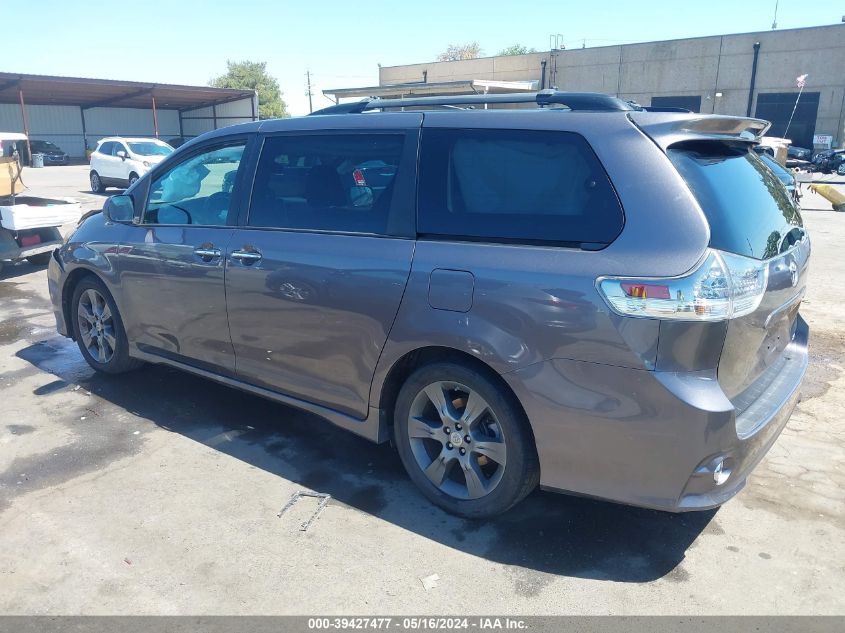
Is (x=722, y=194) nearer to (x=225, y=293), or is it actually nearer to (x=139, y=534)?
(x=225, y=293)

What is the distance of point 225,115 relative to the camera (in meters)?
49.1

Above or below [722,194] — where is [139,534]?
below

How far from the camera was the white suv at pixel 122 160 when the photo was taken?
2195 cm

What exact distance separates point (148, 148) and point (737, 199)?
2314cm

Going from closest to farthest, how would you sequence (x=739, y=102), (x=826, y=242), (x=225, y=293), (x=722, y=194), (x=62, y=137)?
1. (x=722, y=194)
2. (x=225, y=293)
3. (x=826, y=242)
4. (x=739, y=102)
5. (x=62, y=137)

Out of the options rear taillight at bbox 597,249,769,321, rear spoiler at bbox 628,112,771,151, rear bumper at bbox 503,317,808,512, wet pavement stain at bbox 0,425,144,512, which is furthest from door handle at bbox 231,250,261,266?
rear spoiler at bbox 628,112,771,151

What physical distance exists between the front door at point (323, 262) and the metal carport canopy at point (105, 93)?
118 ft

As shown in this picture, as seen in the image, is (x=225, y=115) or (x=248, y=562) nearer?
(x=248, y=562)

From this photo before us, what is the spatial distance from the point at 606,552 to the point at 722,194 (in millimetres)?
1692

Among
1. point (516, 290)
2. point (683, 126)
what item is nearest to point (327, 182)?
point (516, 290)

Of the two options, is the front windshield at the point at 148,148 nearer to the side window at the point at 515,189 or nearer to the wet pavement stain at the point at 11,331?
the wet pavement stain at the point at 11,331
